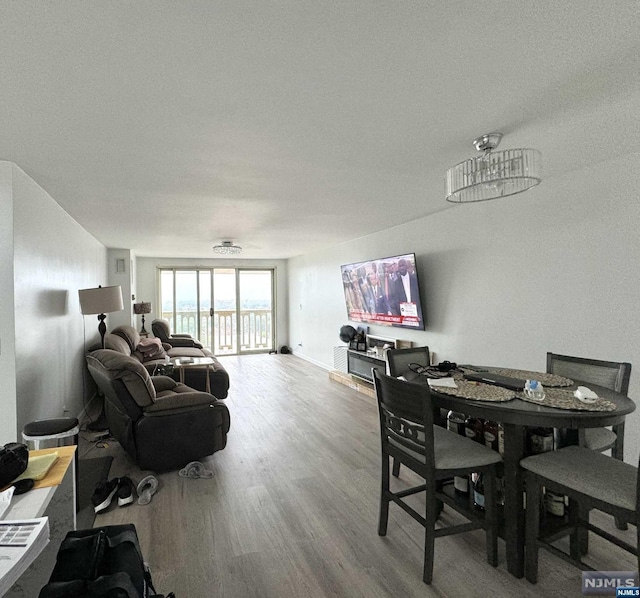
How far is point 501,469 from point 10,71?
2.93 m

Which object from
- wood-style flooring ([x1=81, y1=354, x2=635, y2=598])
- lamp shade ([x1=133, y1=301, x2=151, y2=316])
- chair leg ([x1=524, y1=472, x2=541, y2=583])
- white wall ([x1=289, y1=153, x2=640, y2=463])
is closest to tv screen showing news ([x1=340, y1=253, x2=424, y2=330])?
white wall ([x1=289, y1=153, x2=640, y2=463])

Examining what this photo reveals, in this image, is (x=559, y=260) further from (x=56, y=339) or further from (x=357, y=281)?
(x=56, y=339)

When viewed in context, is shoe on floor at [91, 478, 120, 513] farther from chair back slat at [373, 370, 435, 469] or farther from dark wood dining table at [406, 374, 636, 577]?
dark wood dining table at [406, 374, 636, 577]

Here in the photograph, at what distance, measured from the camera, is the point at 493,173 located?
183 centimetres

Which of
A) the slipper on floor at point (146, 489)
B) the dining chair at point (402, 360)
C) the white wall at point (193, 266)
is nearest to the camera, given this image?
the slipper on floor at point (146, 489)

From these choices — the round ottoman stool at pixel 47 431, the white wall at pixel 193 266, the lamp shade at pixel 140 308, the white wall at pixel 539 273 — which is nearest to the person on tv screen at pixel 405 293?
the white wall at pixel 539 273

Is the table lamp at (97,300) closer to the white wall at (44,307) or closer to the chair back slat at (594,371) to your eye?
the white wall at (44,307)

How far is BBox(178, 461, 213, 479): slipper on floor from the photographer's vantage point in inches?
110

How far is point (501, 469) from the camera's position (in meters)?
1.97

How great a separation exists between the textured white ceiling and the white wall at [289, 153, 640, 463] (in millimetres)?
322

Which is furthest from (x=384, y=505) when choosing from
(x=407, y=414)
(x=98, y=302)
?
(x=98, y=302)

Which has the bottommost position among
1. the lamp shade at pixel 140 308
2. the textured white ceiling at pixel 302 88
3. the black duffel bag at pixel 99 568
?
the black duffel bag at pixel 99 568

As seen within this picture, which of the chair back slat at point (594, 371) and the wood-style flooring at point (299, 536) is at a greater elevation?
the chair back slat at point (594, 371)

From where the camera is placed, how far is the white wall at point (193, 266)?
26.2ft
